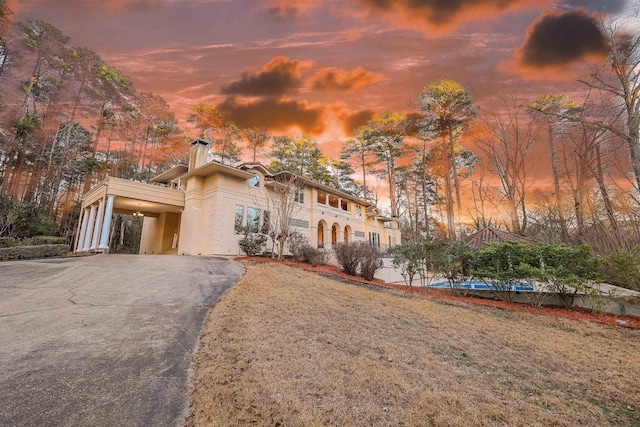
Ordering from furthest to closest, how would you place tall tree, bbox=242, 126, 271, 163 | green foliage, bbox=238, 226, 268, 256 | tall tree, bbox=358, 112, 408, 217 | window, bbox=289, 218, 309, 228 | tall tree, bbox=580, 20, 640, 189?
tall tree, bbox=242, 126, 271, 163
tall tree, bbox=358, 112, 408, 217
window, bbox=289, 218, 309, 228
green foliage, bbox=238, 226, 268, 256
tall tree, bbox=580, 20, 640, 189

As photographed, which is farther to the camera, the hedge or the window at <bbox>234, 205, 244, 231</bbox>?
the window at <bbox>234, 205, 244, 231</bbox>

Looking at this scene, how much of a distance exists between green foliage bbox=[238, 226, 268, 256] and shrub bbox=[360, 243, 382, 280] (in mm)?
6591

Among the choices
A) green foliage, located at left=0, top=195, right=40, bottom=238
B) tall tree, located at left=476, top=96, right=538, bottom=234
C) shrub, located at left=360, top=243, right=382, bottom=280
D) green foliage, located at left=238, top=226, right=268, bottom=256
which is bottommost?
shrub, located at left=360, top=243, right=382, bottom=280

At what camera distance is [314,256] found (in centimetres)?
1301

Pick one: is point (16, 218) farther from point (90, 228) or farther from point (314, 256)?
point (314, 256)

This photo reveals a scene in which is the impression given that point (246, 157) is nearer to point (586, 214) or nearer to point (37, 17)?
point (37, 17)

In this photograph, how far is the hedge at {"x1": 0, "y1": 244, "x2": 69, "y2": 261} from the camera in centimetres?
974

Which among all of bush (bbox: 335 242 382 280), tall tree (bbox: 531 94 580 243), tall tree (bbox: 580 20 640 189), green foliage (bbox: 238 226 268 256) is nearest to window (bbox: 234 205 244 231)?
green foliage (bbox: 238 226 268 256)

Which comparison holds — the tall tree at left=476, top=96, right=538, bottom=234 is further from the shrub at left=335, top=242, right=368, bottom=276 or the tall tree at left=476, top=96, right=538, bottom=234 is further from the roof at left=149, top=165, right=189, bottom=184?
the roof at left=149, top=165, right=189, bottom=184

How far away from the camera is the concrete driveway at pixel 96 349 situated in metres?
2.11

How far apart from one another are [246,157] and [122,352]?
26.9 m

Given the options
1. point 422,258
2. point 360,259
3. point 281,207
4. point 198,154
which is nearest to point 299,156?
point 198,154

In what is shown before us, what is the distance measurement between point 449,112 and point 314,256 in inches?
611

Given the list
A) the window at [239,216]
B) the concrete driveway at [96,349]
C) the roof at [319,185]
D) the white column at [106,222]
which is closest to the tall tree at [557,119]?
the concrete driveway at [96,349]
